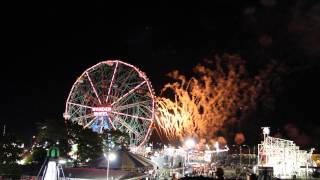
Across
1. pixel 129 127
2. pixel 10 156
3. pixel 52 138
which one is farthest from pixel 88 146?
pixel 10 156

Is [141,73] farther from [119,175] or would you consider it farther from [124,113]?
[119,175]

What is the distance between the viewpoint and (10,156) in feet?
103

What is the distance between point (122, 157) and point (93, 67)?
2029 centimetres

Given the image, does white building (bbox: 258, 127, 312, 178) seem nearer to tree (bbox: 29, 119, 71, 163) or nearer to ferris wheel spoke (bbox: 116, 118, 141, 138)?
ferris wheel spoke (bbox: 116, 118, 141, 138)

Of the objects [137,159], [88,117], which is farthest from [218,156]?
[137,159]

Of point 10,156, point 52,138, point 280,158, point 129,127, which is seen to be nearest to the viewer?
point 10,156

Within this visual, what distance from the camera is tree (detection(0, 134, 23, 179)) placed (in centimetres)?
3011

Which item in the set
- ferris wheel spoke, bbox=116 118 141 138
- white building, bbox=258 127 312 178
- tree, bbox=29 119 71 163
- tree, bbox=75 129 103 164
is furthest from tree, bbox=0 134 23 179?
white building, bbox=258 127 312 178

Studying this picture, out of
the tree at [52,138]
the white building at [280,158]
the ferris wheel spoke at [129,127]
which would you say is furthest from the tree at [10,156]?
the white building at [280,158]

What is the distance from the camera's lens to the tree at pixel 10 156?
30109 mm

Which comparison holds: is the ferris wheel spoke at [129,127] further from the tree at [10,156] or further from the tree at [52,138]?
the tree at [10,156]

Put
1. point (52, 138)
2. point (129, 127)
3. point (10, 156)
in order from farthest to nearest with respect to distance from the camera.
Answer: point (129, 127), point (52, 138), point (10, 156)

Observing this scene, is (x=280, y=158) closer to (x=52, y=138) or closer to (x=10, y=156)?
(x=52, y=138)

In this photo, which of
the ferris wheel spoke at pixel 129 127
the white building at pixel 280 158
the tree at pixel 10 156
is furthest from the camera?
the ferris wheel spoke at pixel 129 127
